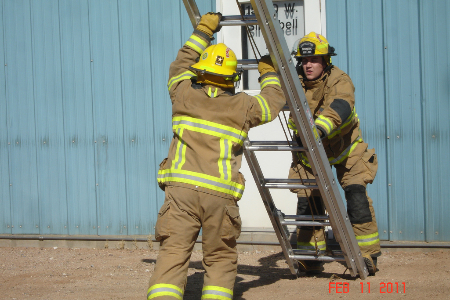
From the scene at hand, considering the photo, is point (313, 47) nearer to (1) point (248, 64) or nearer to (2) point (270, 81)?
(1) point (248, 64)

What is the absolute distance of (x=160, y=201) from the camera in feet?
19.9

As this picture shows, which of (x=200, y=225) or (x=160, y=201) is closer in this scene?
(x=200, y=225)

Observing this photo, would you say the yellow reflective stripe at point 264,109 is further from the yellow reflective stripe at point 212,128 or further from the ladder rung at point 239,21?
the ladder rung at point 239,21

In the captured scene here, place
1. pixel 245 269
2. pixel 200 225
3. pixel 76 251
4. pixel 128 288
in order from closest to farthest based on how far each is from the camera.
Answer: pixel 200 225
pixel 128 288
pixel 245 269
pixel 76 251

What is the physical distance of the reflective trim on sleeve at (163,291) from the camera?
322cm

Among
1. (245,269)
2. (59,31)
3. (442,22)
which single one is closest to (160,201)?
(245,269)

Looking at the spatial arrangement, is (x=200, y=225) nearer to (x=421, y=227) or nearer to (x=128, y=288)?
(x=128, y=288)

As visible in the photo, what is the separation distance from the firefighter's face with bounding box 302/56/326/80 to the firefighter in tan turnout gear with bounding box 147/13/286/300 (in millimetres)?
1053

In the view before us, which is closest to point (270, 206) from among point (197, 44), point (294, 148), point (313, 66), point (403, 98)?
point (294, 148)

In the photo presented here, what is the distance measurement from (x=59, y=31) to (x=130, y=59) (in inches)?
38.0

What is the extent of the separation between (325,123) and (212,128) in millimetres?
978

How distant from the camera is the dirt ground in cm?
411

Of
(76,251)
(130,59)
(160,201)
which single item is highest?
(130,59)

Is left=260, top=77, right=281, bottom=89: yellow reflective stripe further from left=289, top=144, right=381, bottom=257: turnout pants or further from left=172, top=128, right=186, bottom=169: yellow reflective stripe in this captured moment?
left=289, top=144, right=381, bottom=257: turnout pants
